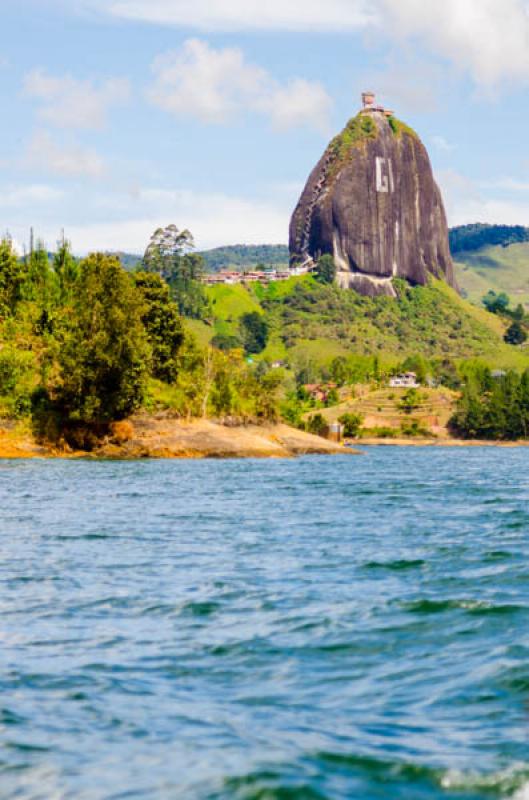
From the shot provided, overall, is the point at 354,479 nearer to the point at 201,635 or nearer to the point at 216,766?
the point at 201,635

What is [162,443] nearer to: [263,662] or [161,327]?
[161,327]

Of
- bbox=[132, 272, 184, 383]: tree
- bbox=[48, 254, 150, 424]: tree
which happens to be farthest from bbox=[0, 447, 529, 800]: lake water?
bbox=[132, 272, 184, 383]: tree

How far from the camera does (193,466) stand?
75.4m

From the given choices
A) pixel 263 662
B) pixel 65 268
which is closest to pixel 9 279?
pixel 65 268

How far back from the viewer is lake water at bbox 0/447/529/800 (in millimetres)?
10477

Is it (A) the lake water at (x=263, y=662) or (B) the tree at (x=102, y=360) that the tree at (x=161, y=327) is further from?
(A) the lake water at (x=263, y=662)

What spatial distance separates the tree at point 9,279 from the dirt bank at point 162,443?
20361 mm

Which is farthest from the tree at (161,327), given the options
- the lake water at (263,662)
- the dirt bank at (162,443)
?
the lake water at (263,662)

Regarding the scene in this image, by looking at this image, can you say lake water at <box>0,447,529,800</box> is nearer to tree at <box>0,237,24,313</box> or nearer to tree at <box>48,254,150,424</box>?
tree at <box>48,254,150,424</box>

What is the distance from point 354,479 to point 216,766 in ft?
177

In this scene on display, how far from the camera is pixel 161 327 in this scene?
105 metres

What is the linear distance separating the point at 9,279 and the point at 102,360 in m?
23.7

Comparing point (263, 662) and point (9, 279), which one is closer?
point (263, 662)

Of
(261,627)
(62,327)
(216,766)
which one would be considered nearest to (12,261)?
(62,327)
